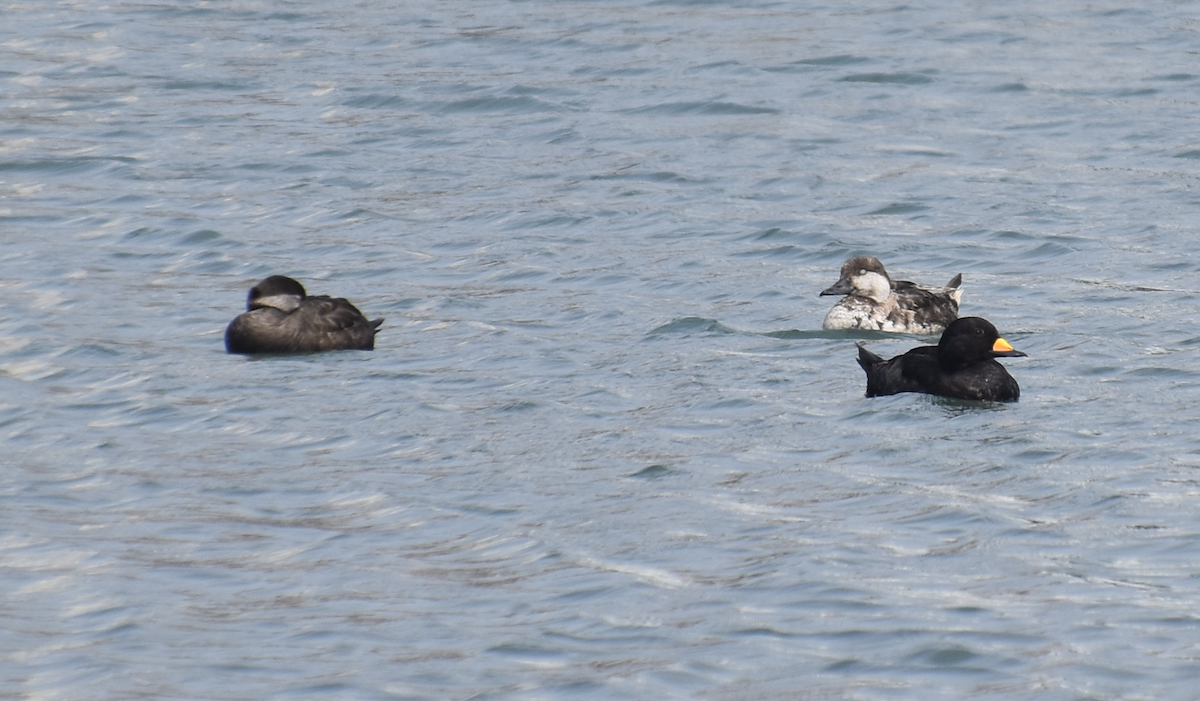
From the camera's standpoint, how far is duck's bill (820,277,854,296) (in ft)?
51.1

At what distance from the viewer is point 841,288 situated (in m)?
15.6

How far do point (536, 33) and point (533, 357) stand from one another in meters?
14.0

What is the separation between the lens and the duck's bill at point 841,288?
1556 cm

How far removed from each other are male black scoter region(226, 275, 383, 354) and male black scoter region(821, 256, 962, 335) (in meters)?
3.74

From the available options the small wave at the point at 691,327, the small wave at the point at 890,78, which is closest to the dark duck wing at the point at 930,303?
the small wave at the point at 691,327

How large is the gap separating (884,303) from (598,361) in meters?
2.80

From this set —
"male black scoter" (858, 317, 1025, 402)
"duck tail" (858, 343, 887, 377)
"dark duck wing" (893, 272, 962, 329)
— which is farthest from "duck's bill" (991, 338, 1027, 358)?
"dark duck wing" (893, 272, 962, 329)

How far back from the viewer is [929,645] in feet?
26.9

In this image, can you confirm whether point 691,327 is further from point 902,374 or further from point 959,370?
point 959,370

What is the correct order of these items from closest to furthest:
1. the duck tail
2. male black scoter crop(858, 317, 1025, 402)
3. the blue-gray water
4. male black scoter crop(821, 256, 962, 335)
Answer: the blue-gray water, male black scoter crop(858, 317, 1025, 402), the duck tail, male black scoter crop(821, 256, 962, 335)

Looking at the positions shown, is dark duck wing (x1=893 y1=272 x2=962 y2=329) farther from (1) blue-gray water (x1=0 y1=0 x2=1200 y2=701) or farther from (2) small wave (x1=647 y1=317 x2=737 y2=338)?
Answer: (2) small wave (x1=647 y1=317 x2=737 y2=338)

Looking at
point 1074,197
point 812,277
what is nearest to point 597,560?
point 812,277

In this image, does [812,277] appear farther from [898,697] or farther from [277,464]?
[898,697]

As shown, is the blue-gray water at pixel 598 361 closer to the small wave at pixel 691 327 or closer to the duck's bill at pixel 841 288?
the small wave at pixel 691 327
